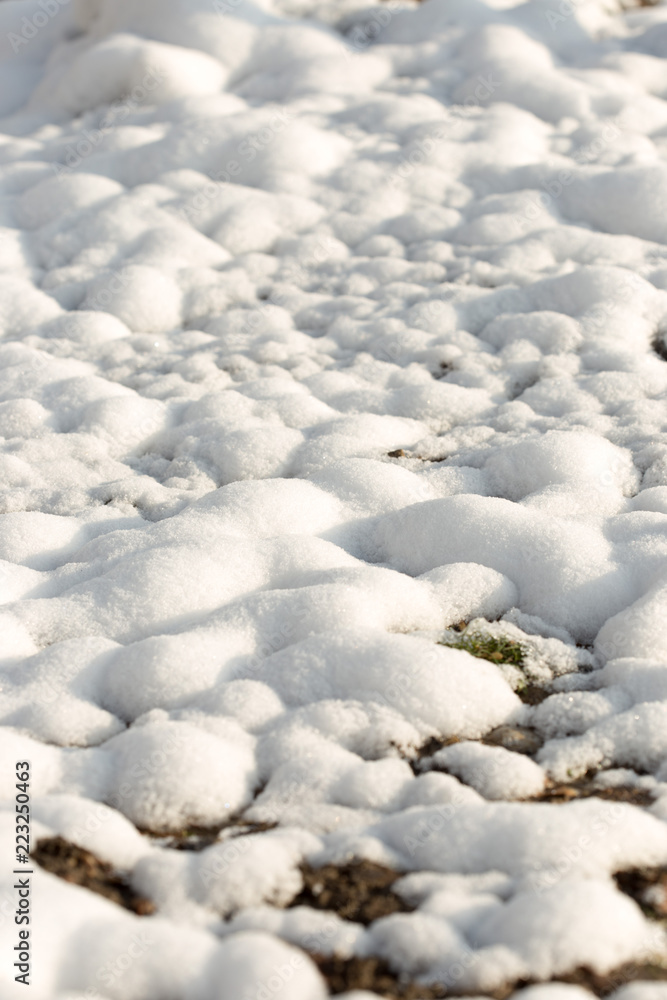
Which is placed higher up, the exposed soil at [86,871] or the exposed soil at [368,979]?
the exposed soil at [368,979]

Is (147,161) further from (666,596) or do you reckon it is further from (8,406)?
(666,596)

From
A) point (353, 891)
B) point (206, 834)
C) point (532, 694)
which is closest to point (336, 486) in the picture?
point (532, 694)

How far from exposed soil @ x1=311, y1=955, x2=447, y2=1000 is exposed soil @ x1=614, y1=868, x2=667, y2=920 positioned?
36 cm

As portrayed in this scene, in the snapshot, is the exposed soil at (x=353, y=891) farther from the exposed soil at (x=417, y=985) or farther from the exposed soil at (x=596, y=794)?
the exposed soil at (x=596, y=794)

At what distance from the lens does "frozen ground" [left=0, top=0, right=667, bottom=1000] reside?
140cm

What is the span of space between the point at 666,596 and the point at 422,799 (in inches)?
34.2

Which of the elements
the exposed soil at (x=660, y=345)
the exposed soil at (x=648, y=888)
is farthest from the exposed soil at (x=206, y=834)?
the exposed soil at (x=660, y=345)

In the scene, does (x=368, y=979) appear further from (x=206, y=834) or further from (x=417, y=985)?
(x=206, y=834)

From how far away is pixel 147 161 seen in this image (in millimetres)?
5379

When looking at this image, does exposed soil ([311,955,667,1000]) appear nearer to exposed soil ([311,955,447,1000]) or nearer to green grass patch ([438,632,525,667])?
exposed soil ([311,955,447,1000])

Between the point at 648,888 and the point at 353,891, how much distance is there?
48 centimetres

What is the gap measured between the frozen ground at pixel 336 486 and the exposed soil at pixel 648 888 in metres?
0.01

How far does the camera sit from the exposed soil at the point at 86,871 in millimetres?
1401

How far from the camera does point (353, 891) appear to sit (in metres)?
1.39
